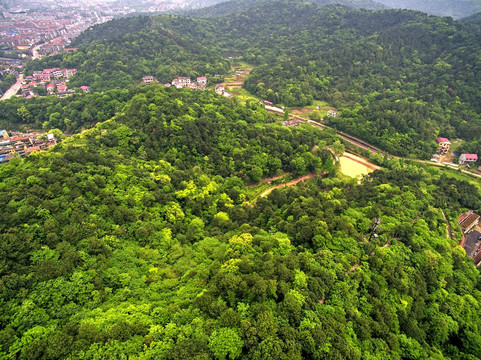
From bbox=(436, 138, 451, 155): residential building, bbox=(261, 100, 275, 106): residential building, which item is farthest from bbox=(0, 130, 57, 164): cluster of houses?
bbox=(436, 138, 451, 155): residential building

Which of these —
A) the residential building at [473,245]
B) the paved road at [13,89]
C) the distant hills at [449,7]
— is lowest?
the paved road at [13,89]

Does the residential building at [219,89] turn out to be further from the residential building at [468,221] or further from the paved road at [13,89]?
the residential building at [468,221]

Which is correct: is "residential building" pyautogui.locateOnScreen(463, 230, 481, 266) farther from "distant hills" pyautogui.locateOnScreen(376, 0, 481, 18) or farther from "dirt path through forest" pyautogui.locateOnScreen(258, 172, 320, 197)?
"distant hills" pyautogui.locateOnScreen(376, 0, 481, 18)

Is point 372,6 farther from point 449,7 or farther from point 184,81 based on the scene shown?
point 184,81

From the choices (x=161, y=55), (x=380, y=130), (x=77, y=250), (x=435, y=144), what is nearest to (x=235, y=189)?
(x=77, y=250)

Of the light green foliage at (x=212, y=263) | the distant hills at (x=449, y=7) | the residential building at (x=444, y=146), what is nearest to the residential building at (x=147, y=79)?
the light green foliage at (x=212, y=263)

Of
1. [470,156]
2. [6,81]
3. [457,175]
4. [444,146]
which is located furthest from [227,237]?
[6,81]
